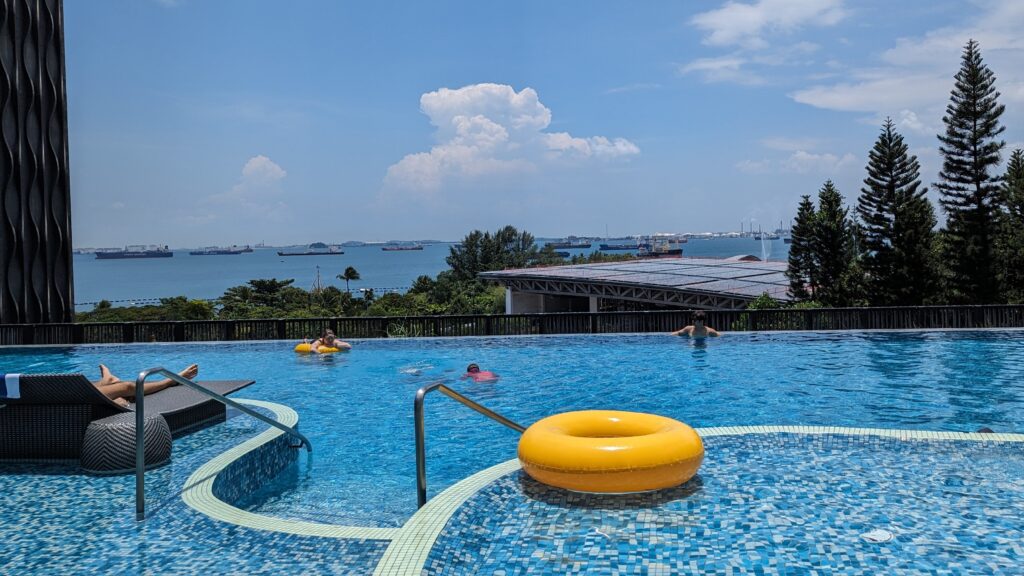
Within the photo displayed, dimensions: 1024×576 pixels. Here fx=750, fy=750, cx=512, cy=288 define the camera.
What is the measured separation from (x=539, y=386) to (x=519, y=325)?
4.60 m

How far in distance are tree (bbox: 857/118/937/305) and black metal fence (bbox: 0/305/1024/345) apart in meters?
16.1

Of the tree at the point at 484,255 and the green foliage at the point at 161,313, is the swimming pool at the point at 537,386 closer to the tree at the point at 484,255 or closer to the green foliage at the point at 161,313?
the green foliage at the point at 161,313

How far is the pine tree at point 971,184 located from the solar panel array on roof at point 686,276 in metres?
7.35

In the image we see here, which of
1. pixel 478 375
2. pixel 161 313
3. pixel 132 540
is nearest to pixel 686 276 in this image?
pixel 478 375

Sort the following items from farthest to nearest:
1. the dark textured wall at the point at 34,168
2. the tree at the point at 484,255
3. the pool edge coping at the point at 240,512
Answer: the tree at the point at 484,255, the dark textured wall at the point at 34,168, the pool edge coping at the point at 240,512

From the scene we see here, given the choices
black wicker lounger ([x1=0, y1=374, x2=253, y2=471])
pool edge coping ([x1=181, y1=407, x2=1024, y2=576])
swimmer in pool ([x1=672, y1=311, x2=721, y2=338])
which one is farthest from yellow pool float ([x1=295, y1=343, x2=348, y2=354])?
black wicker lounger ([x1=0, y1=374, x2=253, y2=471])

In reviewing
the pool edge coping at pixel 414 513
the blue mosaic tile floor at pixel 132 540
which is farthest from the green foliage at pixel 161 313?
the pool edge coping at pixel 414 513

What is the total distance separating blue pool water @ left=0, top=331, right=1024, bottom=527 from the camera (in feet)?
25.7

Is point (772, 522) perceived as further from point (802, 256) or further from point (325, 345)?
point (802, 256)

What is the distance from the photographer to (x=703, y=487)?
5.92 meters

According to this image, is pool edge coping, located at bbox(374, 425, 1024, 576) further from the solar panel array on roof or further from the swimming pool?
the solar panel array on roof

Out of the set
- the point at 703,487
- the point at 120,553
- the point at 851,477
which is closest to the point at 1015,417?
the point at 851,477

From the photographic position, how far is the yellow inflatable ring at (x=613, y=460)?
5570 millimetres

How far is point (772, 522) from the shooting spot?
5.24m
